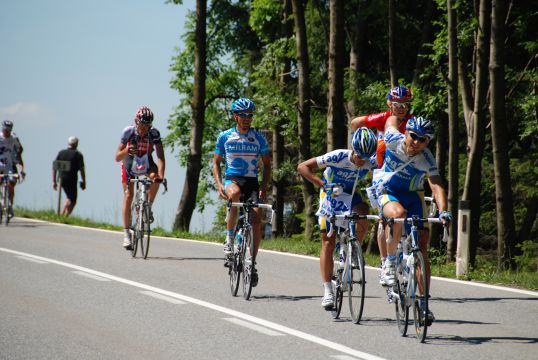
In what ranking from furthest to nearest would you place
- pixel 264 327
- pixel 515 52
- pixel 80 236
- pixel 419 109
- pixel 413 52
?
1. pixel 413 52
2. pixel 515 52
3. pixel 419 109
4. pixel 80 236
5. pixel 264 327

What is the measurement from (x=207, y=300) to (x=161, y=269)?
3.07 m

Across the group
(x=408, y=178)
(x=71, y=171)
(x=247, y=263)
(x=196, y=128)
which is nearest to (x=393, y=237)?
(x=408, y=178)

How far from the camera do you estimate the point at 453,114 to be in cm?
2298

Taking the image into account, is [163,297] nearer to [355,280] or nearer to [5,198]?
[355,280]

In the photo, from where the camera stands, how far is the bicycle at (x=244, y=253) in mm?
11469

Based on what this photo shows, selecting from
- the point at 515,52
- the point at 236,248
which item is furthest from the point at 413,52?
the point at 236,248

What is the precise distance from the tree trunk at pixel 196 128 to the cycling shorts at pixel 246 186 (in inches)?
648

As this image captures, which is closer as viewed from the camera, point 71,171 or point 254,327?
point 254,327

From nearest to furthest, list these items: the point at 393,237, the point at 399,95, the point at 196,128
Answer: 1. the point at 393,237
2. the point at 399,95
3. the point at 196,128

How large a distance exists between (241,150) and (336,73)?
11.9m

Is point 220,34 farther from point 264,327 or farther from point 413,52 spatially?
point 264,327

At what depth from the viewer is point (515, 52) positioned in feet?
88.5

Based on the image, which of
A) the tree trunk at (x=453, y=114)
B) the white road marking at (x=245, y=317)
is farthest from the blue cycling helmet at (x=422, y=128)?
the tree trunk at (x=453, y=114)

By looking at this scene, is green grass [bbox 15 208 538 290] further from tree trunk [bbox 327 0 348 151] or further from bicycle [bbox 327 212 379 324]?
tree trunk [bbox 327 0 348 151]
